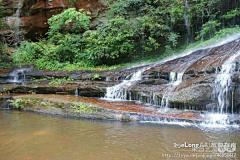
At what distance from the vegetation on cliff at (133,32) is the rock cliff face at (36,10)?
2.95 meters

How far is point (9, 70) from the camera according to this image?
1276 centimetres

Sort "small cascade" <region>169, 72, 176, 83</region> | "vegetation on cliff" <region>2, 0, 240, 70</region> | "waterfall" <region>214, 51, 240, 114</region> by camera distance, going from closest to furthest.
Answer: "waterfall" <region>214, 51, 240, 114</region> < "small cascade" <region>169, 72, 176, 83</region> < "vegetation on cliff" <region>2, 0, 240, 70</region>

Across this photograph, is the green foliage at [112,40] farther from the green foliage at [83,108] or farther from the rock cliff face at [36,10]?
the green foliage at [83,108]

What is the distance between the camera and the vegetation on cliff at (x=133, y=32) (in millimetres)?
12609

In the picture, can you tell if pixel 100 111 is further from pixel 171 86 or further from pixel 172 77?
pixel 172 77

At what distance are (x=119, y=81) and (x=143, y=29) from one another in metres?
5.19

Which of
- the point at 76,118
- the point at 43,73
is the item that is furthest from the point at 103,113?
the point at 43,73

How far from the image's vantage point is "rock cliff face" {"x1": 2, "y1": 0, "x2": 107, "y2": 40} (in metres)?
16.6

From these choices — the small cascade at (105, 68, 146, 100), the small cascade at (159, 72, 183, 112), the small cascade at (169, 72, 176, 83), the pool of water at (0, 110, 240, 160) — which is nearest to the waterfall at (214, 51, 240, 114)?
the pool of water at (0, 110, 240, 160)

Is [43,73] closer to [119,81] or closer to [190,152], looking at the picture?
[119,81]

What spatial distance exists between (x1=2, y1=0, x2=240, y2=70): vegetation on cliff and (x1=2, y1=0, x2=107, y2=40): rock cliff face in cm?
295

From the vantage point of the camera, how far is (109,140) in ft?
14.5

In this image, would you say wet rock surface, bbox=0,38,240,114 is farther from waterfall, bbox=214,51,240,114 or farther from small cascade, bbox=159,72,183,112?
waterfall, bbox=214,51,240,114

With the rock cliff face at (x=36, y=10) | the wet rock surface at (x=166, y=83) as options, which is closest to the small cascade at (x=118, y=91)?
the wet rock surface at (x=166, y=83)
